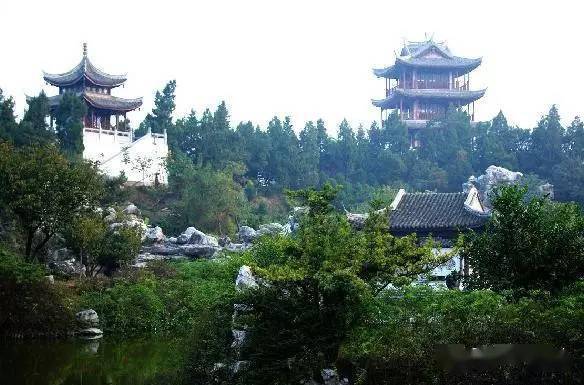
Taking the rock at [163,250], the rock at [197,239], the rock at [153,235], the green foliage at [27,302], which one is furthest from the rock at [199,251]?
the green foliage at [27,302]

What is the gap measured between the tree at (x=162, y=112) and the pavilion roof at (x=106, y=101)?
80 cm

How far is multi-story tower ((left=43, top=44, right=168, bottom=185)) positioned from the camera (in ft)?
110

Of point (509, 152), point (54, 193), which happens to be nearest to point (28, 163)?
point (54, 193)

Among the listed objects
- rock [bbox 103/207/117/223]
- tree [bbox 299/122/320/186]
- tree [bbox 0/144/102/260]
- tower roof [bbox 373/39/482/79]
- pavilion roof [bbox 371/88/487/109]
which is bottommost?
rock [bbox 103/207/117/223]

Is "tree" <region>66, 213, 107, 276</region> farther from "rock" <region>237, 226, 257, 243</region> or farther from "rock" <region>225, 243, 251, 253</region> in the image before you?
"rock" <region>237, 226, 257, 243</region>

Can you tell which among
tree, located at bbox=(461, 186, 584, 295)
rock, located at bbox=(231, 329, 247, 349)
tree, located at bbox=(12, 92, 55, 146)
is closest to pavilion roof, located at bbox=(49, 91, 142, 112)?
tree, located at bbox=(12, 92, 55, 146)

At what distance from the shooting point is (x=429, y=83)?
47031mm

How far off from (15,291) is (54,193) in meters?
2.84

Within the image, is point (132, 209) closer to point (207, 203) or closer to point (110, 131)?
point (207, 203)

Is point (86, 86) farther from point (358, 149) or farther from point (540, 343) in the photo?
point (540, 343)

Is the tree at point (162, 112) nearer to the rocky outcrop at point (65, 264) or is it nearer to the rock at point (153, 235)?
the rock at point (153, 235)

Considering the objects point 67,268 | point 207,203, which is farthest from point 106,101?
point 67,268

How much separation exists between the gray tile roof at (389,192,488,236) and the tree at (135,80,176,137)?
1788 centimetres

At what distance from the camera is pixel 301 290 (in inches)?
359
